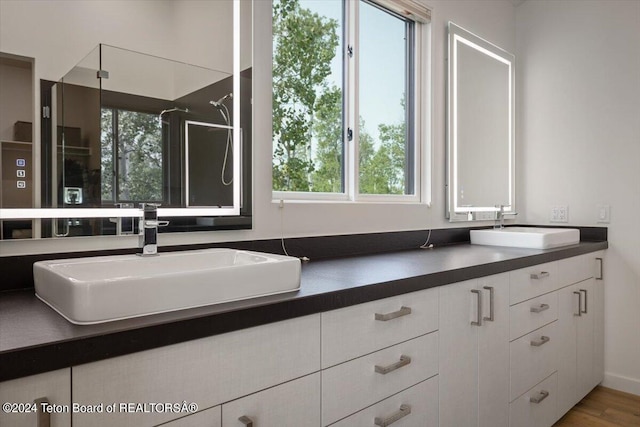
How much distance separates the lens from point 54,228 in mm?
1249

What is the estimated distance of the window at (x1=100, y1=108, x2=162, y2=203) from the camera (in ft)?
4.48

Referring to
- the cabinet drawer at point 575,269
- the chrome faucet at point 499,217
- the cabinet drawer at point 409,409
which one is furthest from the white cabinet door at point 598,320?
the cabinet drawer at point 409,409

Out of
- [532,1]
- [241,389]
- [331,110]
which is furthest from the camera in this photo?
[532,1]

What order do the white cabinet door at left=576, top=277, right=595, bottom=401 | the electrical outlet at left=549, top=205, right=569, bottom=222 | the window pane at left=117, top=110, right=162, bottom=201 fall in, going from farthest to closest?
the electrical outlet at left=549, top=205, right=569, bottom=222
the white cabinet door at left=576, top=277, right=595, bottom=401
the window pane at left=117, top=110, right=162, bottom=201

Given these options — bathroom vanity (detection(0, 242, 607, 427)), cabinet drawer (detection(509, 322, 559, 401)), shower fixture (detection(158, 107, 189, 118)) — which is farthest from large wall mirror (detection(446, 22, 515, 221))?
shower fixture (detection(158, 107, 189, 118))

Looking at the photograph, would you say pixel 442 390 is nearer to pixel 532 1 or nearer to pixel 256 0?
pixel 256 0

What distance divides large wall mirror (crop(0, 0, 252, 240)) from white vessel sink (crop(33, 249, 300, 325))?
16 centimetres

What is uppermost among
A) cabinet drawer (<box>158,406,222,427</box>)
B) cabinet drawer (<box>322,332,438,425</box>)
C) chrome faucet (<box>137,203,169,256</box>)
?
chrome faucet (<box>137,203,169,256</box>)

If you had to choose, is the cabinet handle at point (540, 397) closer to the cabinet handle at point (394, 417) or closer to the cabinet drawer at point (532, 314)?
the cabinet drawer at point (532, 314)

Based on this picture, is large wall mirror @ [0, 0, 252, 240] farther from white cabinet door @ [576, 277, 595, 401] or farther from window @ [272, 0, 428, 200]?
white cabinet door @ [576, 277, 595, 401]

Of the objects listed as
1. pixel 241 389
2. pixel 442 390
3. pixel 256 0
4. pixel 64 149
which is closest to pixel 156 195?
pixel 64 149

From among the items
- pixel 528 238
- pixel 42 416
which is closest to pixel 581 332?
pixel 528 238

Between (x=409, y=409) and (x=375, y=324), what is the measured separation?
33 cm

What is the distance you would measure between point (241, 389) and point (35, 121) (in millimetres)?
911
